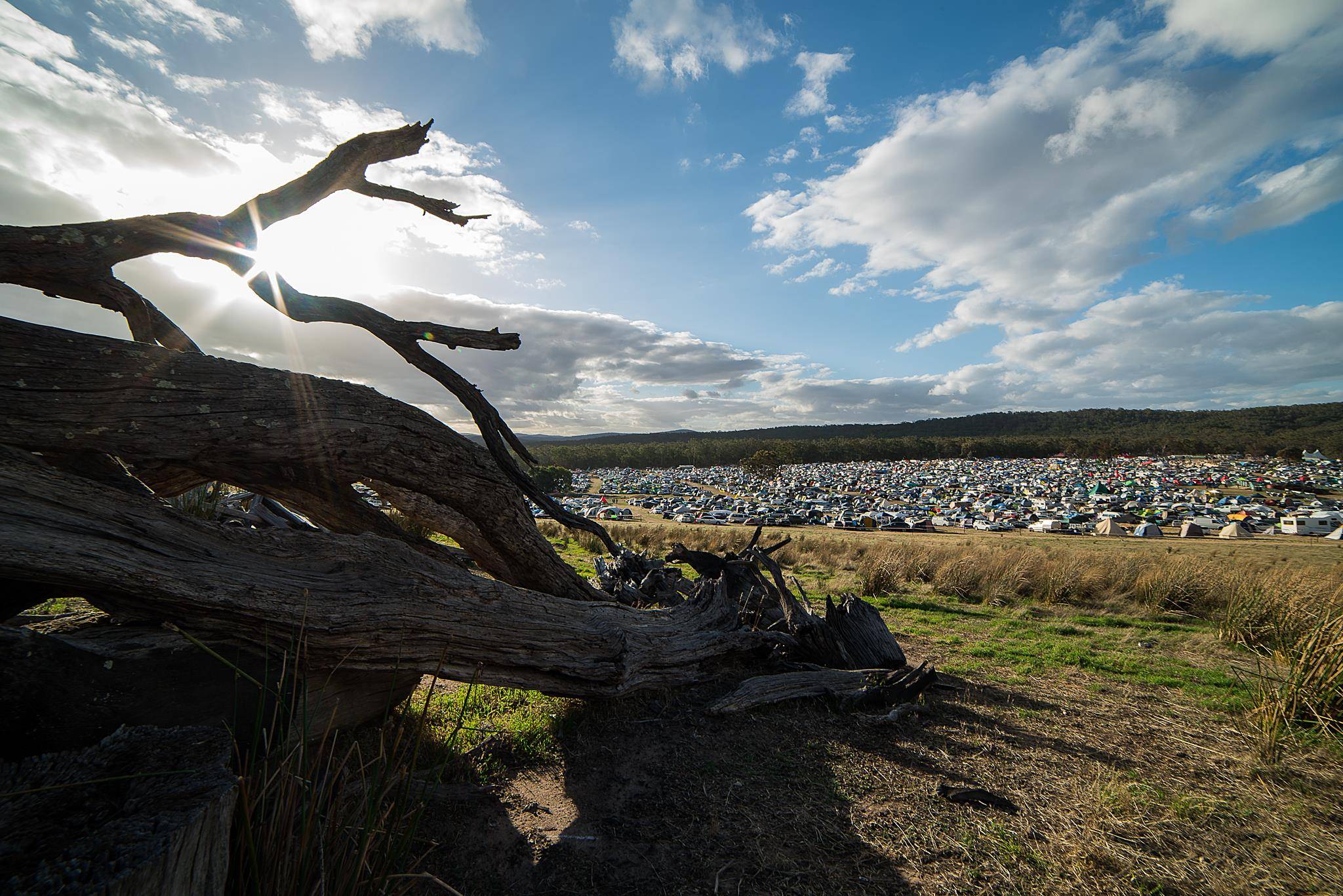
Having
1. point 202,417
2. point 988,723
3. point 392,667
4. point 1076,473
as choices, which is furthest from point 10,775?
point 1076,473

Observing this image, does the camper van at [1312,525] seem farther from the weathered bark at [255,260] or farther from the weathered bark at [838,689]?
the weathered bark at [255,260]

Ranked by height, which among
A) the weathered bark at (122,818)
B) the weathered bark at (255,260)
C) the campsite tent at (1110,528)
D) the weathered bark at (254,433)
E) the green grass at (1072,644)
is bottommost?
the campsite tent at (1110,528)

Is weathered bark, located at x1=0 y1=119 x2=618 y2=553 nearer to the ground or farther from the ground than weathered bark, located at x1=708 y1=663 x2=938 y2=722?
farther from the ground

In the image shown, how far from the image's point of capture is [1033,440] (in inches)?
5773

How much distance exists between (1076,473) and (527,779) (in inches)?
4946

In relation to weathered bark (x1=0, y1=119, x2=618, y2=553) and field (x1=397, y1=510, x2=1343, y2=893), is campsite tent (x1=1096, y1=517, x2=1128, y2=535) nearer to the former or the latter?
field (x1=397, y1=510, x2=1343, y2=893)

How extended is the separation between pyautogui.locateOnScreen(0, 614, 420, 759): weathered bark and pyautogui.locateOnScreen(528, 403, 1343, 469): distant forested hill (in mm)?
106120

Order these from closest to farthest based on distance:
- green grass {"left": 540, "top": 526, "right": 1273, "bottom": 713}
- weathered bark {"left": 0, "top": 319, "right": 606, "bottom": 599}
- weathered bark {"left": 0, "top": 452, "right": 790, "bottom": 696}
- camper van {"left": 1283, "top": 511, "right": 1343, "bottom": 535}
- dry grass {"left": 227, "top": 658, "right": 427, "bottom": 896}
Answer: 1. dry grass {"left": 227, "top": 658, "right": 427, "bottom": 896}
2. weathered bark {"left": 0, "top": 452, "right": 790, "bottom": 696}
3. weathered bark {"left": 0, "top": 319, "right": 606, "bottom": 599}
4. green grass {"left": 540, "top": 526, "right": 1273, "bottom": 713}
5. camper van {"left": 1283, "top": 511, "right": 1343, "bottom": 535}

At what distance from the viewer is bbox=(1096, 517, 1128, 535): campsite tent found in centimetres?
4549

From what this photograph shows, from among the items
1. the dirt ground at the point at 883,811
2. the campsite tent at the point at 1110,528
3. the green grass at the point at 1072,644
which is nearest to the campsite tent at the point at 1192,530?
Result: the campsite tent at the point at 1110,528

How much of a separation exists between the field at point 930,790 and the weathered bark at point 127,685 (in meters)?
1.13

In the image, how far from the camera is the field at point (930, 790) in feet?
11.5

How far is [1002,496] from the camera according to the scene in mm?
80438

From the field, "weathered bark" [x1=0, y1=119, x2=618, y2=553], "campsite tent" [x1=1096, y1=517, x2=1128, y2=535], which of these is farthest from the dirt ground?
"campsite tent" [x1=1096, y1=517, x2=1128, y2=535]
